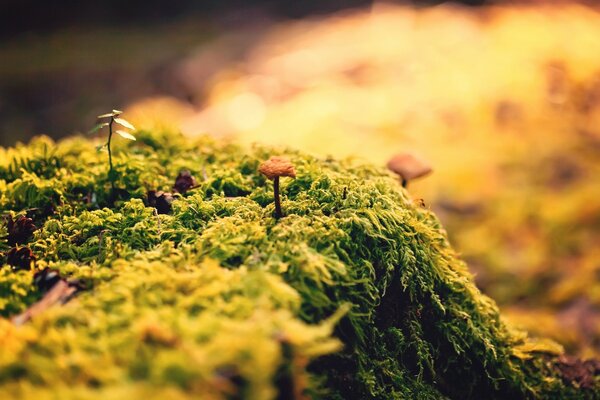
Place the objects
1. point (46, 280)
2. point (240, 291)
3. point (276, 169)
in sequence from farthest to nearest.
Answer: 1. point (276, 169)
2. point (46, 280)
3. point (240, 291)

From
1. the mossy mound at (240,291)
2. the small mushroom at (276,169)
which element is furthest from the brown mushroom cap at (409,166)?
the small mushroom at (276,169)

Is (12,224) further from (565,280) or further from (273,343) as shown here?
(565,280)

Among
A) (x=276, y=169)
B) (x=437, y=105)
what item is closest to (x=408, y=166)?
(x=276, y=169)

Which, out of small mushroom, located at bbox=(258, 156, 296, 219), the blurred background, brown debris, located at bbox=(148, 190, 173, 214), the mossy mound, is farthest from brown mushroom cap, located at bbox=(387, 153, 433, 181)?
brown debris, located at bbox=(148, 190, 173, 214)

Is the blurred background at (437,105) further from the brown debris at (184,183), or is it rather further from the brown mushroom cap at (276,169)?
the brown mushroom cap at (276,169)

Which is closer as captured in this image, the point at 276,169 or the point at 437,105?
the point at 276,169

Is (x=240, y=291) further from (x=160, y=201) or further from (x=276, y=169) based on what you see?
(x=160, y=201)
